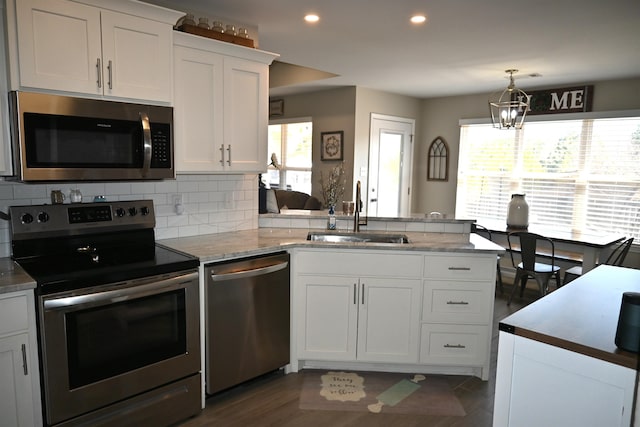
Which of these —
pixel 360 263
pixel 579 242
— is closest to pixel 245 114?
pixel 360 263

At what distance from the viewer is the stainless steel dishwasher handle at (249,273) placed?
8.00 ft

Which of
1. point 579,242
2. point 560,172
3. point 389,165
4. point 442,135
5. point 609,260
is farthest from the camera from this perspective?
point 442,135

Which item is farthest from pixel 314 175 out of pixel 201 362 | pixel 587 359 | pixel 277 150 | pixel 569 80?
pixel 587 359

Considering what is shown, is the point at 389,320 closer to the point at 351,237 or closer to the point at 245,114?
the point at 351,237

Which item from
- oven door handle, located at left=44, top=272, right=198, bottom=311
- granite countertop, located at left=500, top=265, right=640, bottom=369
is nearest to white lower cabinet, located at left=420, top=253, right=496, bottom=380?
granite countertop, located at left=500, top=265, right=640, bottom=369

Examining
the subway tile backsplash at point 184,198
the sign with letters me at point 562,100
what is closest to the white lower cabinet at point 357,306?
the subway tile backsplash at point 184,198

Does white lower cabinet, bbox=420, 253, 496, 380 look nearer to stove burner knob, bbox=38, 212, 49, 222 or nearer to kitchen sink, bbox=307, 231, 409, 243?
kitchen sink, bbox=307, 231, 409, 243

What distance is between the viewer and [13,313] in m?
1.80

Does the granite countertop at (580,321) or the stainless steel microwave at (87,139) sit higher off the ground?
the stainless steel microwave at (87,139)

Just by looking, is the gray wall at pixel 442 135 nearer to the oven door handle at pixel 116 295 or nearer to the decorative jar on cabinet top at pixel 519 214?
the decorative jar on cabinet top at pixel 519 214

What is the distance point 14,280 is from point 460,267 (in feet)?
7.85

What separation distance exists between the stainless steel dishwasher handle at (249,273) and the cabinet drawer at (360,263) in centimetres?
14

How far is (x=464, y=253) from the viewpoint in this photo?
2.76 metres

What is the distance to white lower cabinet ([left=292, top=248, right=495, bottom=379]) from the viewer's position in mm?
2799
